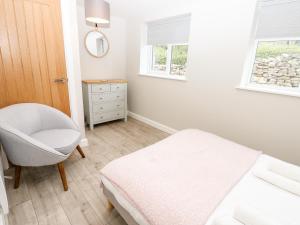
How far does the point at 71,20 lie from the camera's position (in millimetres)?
1984

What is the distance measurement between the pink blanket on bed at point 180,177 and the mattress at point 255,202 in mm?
34

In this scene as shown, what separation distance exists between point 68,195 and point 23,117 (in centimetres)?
96

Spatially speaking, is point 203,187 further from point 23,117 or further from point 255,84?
point 23,117

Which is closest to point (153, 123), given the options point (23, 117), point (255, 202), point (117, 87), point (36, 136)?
point (117, 87)

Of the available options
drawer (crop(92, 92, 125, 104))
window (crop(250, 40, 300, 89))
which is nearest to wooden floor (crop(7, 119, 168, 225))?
drawer (crop(92, 92, 125, 104))

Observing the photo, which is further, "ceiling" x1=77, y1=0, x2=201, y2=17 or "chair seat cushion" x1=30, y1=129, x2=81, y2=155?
"ceiling" x1=77, y1=0, x2=201, y2=17

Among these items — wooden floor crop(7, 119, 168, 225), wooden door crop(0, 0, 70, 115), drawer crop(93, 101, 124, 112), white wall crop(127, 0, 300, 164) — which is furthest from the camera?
drawer crop(93, 101, 124, 112)

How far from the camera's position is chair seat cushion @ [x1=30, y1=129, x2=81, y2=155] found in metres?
A: 1.64

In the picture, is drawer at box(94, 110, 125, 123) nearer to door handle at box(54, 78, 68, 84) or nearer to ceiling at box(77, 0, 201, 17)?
door handle at box(54, 78, 68, 84)

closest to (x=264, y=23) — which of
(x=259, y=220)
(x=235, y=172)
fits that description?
(x=235, y=172)

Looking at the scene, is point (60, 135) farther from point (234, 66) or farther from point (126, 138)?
point (234, 66)

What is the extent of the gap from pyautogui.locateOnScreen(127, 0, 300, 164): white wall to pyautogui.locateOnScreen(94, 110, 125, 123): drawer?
39.8 inches

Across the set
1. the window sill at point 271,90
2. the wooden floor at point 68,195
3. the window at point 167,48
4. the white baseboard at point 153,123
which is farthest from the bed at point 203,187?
the window at point 167,48

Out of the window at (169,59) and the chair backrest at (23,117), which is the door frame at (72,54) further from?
the window at (169,59)
